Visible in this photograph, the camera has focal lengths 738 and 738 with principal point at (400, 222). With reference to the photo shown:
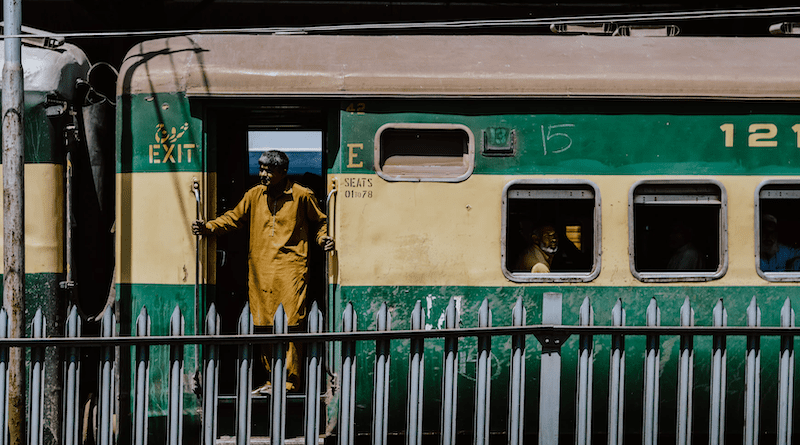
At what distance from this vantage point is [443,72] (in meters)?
4.74

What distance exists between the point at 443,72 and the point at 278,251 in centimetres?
159

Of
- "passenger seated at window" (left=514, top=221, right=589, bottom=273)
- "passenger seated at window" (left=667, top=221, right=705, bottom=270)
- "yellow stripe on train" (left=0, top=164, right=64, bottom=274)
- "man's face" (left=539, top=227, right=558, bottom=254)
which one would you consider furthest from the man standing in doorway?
"passenger seated at window" (left=667, top=221, right=705, bottom=270)

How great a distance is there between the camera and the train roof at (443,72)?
4.69m

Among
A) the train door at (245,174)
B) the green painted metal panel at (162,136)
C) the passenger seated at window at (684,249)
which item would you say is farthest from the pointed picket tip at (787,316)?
the green painted metal panel at (162,136)

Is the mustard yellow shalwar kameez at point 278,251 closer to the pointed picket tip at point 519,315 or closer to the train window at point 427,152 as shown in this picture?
the train window at point 427,152

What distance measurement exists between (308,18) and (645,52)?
17.4 feet

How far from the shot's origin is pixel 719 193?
4762 mm

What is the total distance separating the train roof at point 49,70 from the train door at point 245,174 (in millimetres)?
1114

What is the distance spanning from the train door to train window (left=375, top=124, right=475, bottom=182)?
1.60ft

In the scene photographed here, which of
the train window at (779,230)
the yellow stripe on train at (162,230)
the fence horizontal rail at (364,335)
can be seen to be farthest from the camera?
the train window at (779,230)

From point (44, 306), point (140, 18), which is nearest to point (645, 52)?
point (44, 306)

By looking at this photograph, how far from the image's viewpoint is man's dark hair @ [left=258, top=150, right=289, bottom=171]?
4.84 metres

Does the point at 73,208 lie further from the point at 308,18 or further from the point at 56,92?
the point at 308,18

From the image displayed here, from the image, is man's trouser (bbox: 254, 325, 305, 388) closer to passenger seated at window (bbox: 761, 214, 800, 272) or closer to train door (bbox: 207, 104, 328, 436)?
train door (bbox: 207, 104, 328, 436)
